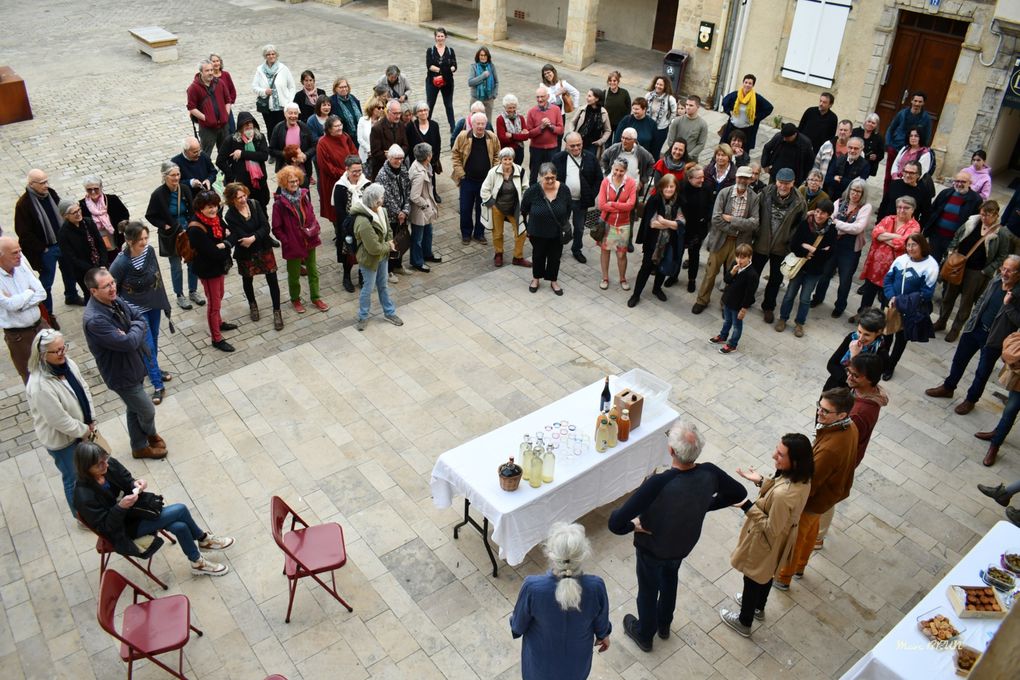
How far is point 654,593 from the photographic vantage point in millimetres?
5703

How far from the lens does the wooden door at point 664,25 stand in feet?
63.3

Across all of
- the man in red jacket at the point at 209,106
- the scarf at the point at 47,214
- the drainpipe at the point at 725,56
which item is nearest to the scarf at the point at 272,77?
the man in red jacket at the point at 209,106

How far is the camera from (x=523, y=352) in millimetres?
9211

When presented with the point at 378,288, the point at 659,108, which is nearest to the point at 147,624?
the point at 378,288

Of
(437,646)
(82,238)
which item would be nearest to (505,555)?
(437,646)

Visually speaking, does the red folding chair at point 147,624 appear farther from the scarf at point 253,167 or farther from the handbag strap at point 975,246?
the handbag strap at point 975,246

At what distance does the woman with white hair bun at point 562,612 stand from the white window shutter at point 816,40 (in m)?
13.0

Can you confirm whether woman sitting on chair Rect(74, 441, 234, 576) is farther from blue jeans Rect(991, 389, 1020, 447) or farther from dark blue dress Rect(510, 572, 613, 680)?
blue jeans Rect(991, 389, 1020, 447)

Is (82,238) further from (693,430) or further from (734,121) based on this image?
(734,121)

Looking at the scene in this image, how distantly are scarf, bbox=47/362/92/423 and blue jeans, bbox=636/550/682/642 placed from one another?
4460 millimetres

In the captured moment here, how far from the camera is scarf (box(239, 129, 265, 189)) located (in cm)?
1026

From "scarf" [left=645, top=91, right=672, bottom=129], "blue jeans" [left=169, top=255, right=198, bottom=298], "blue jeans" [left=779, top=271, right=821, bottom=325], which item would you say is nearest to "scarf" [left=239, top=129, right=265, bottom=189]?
"blue jeans" [left=169, top=255, right=198, bottom=298]

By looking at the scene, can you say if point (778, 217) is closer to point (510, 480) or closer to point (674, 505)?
point (510, 480)

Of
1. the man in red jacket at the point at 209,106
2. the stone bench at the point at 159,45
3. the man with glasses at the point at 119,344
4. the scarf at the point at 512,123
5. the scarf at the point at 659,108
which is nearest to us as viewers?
the man with glasses at the point at 119,344
